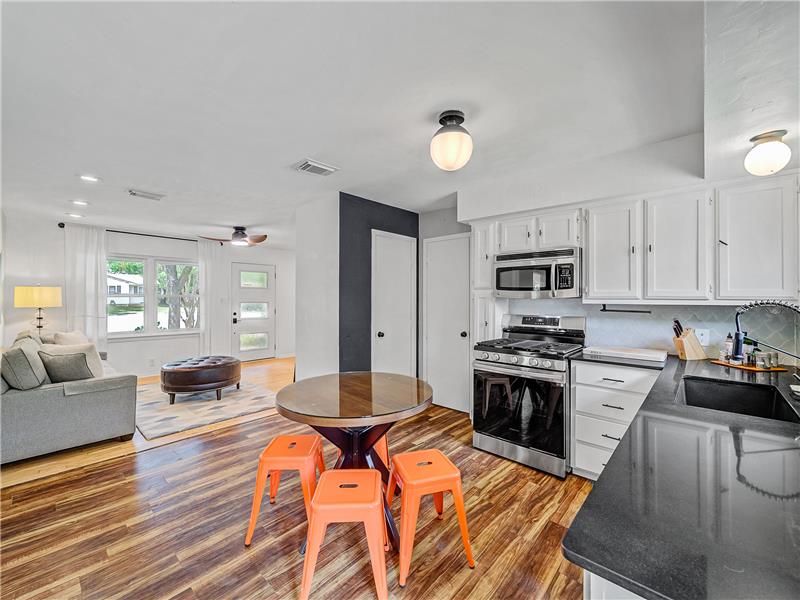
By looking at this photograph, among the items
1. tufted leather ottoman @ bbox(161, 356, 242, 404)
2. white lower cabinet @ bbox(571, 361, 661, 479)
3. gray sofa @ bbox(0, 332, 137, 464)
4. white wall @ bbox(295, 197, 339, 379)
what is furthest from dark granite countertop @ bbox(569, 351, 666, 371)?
tufted leather ottoman @ bbox(161, 356, 242, 404)

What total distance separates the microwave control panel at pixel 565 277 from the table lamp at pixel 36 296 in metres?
6.16

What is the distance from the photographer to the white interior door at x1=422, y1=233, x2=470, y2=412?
4.12 metres

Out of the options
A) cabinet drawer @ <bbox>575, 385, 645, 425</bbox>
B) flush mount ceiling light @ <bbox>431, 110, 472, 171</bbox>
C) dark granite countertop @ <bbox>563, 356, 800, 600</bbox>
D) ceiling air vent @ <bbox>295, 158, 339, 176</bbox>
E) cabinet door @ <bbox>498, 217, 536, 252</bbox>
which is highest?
ceiling air vent @ <bbox>295, 158, 339, 176</bbox>

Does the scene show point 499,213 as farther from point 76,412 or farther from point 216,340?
point 216,340

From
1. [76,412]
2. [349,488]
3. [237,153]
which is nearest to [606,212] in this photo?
[349,488]

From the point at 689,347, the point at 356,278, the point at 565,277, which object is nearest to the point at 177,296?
the point at 356,278

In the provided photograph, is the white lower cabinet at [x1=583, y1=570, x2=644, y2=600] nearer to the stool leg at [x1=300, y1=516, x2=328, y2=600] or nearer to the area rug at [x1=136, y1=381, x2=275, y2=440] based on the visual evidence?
the stool leg at [x1=300, y1=516, x2=328, y2=600]

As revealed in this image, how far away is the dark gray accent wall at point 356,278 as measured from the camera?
3.68m

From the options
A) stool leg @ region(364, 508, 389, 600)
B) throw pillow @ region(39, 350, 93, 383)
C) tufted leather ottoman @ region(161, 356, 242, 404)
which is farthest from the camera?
tufted leather ottoman @ region(161, 356, 242, 404)

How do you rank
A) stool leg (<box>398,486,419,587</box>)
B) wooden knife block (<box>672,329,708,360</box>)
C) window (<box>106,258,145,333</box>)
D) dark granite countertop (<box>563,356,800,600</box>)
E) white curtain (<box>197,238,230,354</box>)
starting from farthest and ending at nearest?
white curtain (<box>197,238,230,354</box>)
window (<box>106,258,145,333</box>)
wooden knife block (<box>672,329,708,360</box>)
stool leg (<box>398,486,419,587</box>)
dark granite countertop (<box>563,356,800,600</box>)

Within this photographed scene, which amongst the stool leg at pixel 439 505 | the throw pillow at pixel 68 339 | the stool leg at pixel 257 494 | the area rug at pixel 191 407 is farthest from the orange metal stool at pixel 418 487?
the throw pillow at pixel 68 339

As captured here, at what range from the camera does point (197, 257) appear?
262 inches

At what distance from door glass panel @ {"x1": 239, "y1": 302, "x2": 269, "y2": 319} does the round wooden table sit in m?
5.54

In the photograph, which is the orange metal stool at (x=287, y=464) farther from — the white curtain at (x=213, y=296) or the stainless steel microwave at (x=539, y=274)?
the white curtain at (x=213, y=296)
